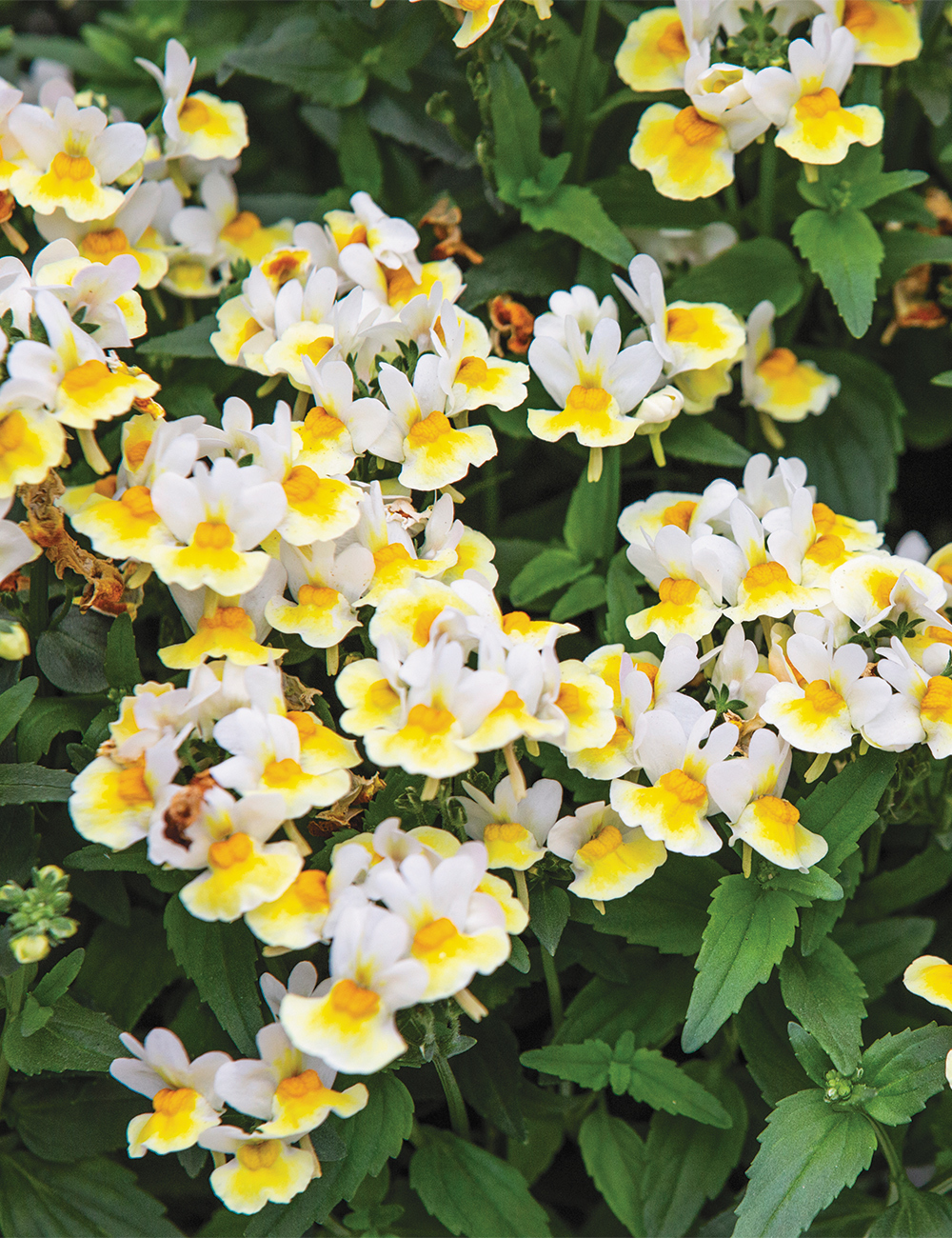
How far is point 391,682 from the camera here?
3.93 feet

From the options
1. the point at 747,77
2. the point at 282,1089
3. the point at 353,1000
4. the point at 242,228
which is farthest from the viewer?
the point at 242,228

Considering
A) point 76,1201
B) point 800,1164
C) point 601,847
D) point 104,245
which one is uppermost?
point 104,245

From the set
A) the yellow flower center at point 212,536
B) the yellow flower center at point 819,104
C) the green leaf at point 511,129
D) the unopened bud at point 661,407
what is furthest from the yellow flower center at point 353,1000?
the yellow flower center at point 819,104

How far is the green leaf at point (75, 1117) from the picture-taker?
4.69 feet

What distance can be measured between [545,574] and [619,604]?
0.15 metres

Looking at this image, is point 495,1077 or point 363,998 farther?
point 495,1077

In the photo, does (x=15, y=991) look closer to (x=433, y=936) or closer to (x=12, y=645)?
(x=12, y=645)

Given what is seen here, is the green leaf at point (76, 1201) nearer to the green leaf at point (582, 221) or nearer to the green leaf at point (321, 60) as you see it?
the green leaf at point (582, 221)

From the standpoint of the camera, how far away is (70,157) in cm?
158

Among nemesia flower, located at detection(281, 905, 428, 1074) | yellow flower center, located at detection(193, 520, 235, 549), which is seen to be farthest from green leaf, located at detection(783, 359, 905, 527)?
nemesia flower, located at detection(281, 905, 428, 1074)

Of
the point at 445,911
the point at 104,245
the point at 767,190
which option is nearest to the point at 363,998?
the point at 445,911

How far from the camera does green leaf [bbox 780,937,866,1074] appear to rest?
4.27ft

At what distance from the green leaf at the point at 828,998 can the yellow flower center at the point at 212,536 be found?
0.79m

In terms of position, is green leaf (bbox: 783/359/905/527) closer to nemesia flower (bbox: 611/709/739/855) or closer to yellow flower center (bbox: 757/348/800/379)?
yellow flower center (bbox: 757/348/800/379)
